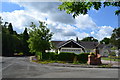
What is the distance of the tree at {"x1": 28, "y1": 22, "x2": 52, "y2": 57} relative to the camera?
3641 centimetres

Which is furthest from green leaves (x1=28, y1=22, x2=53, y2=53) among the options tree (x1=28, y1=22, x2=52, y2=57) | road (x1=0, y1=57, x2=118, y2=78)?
road (x1=0, y1=57, x2=118, y2=78)

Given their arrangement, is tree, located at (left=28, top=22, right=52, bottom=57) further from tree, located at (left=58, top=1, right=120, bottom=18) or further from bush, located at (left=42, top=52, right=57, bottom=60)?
tree, located at (left=58, top=1, right=120, bottom=18)

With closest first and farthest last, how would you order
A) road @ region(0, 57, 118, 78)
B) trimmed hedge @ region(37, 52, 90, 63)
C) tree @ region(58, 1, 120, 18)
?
tree @ region(58, 1, 120, 18) < road @ region(0, 57, 118, 78) < trimmed hedge @ region(37, 52, 90, 63)

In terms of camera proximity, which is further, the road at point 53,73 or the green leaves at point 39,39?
the green leaves at point 39,39

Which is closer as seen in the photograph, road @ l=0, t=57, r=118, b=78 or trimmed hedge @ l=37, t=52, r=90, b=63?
road @ l=0, t=57, r=118, b=78

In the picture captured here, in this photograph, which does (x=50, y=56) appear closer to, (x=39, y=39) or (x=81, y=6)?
(x=39, y=39)

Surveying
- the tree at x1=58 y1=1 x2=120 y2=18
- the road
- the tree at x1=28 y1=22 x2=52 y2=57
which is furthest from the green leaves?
the tree at x1=58 y1=1 x2=120 y2=18

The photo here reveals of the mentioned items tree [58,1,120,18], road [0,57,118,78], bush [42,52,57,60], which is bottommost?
road [0,57,118,78]

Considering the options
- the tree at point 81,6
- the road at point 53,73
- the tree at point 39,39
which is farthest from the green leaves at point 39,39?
the tree at point 81,6

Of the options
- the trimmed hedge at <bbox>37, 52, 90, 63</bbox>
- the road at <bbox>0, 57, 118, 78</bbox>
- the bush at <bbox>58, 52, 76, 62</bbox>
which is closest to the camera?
the road at <bbox>0, 57, 118, 78</bbox>

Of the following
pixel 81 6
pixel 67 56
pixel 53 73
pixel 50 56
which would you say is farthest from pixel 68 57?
pixel 81 6

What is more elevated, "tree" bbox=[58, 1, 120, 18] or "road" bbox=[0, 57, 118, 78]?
"tree" bbox=[58, 1, 120, 18]

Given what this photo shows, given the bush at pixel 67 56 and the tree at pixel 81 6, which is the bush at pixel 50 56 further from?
the tree at pixel 81 6

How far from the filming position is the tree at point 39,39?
36.4m
